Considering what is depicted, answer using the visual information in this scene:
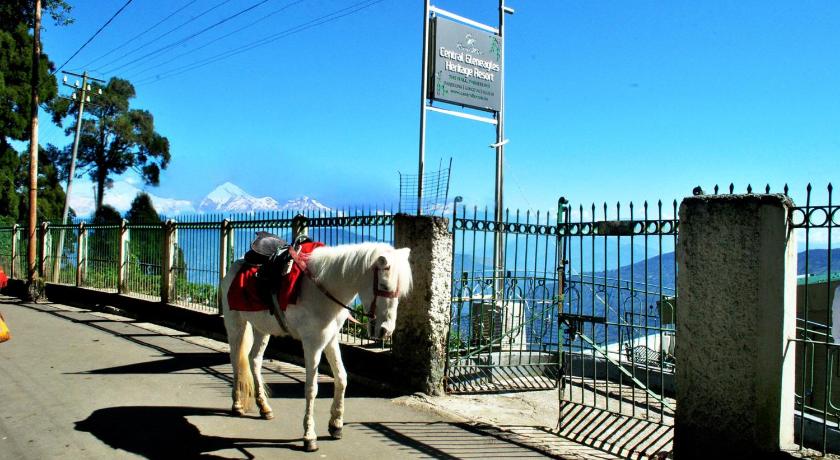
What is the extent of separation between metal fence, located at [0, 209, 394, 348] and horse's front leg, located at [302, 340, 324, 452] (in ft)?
8.81

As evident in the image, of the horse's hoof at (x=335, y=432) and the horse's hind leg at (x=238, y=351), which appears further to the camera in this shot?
the horse's hind leg at (x=238, y=351)

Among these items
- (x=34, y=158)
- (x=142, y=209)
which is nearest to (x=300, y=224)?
(x=34, y=158)

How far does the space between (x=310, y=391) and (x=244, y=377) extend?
1.32 meters

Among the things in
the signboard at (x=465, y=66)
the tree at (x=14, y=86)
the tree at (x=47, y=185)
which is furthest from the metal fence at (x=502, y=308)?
the tree at (x=47, y=185)

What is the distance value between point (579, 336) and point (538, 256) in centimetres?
234

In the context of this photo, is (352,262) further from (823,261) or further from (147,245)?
(147,245)

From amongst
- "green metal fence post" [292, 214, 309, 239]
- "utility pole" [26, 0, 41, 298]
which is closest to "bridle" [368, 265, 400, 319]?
"green metal fence post" [292, 214, 309, 239]

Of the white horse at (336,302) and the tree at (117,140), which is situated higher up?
the tree at (117,140)

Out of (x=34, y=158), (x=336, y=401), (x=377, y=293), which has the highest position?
(x=34, y=158)

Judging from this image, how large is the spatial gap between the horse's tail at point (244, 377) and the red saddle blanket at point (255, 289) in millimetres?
375

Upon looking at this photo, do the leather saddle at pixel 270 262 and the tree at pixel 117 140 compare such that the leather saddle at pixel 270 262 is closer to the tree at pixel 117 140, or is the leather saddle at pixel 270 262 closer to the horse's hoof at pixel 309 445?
the horse's hoof at pixel 309 445

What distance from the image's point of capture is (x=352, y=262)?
525 cm

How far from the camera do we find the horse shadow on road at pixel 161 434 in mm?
5193

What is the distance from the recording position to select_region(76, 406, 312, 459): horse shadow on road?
519cm
